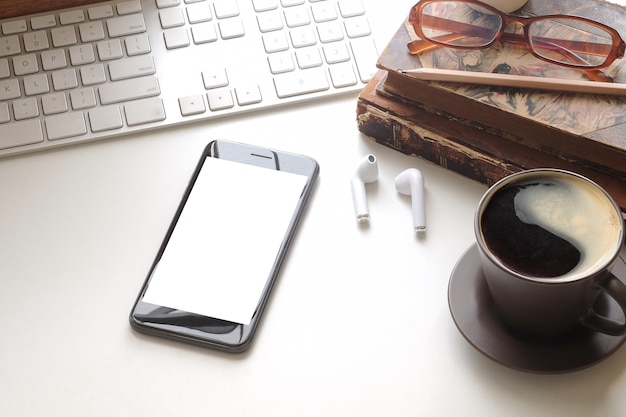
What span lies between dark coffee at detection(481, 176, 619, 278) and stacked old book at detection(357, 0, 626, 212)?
3.5 inches

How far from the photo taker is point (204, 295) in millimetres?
668

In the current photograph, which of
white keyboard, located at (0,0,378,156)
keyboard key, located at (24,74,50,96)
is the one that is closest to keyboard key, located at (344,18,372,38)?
white keyboard, located at (0,0,378,156)

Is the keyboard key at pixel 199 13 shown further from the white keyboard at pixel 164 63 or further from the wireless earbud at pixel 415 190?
the wireless earbud at pixel 415 190

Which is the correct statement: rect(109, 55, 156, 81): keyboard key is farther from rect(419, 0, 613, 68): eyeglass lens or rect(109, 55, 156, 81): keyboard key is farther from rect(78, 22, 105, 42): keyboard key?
rect(419, 0, 613, 68): eyeglass lens

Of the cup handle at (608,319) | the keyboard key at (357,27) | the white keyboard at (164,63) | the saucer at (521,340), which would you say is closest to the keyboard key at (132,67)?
the white keyboard at (164,63)

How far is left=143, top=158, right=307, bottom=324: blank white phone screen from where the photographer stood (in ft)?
2.19

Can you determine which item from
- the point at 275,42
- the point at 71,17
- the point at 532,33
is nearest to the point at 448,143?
the point at 532,33

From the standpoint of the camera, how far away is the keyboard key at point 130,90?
2.58ft

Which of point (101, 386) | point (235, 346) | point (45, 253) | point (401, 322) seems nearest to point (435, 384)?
point (401, 322)

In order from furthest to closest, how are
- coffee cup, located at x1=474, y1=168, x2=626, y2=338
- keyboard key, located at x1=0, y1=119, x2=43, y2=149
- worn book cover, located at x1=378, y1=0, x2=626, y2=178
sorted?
keyboard key, located at x1=0, y1=119, x2=43, y2=149
worn book cover, located at x1=378, y1=0, x2=626, y2=178
coffee cup, located at x1=474, y1=168, x2=626, y2=338

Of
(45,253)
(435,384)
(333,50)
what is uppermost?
(333,50)

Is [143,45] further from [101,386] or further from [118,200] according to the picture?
[101,386]

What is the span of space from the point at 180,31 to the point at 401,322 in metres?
0.40

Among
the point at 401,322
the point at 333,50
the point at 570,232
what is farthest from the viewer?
the point at 333,50
